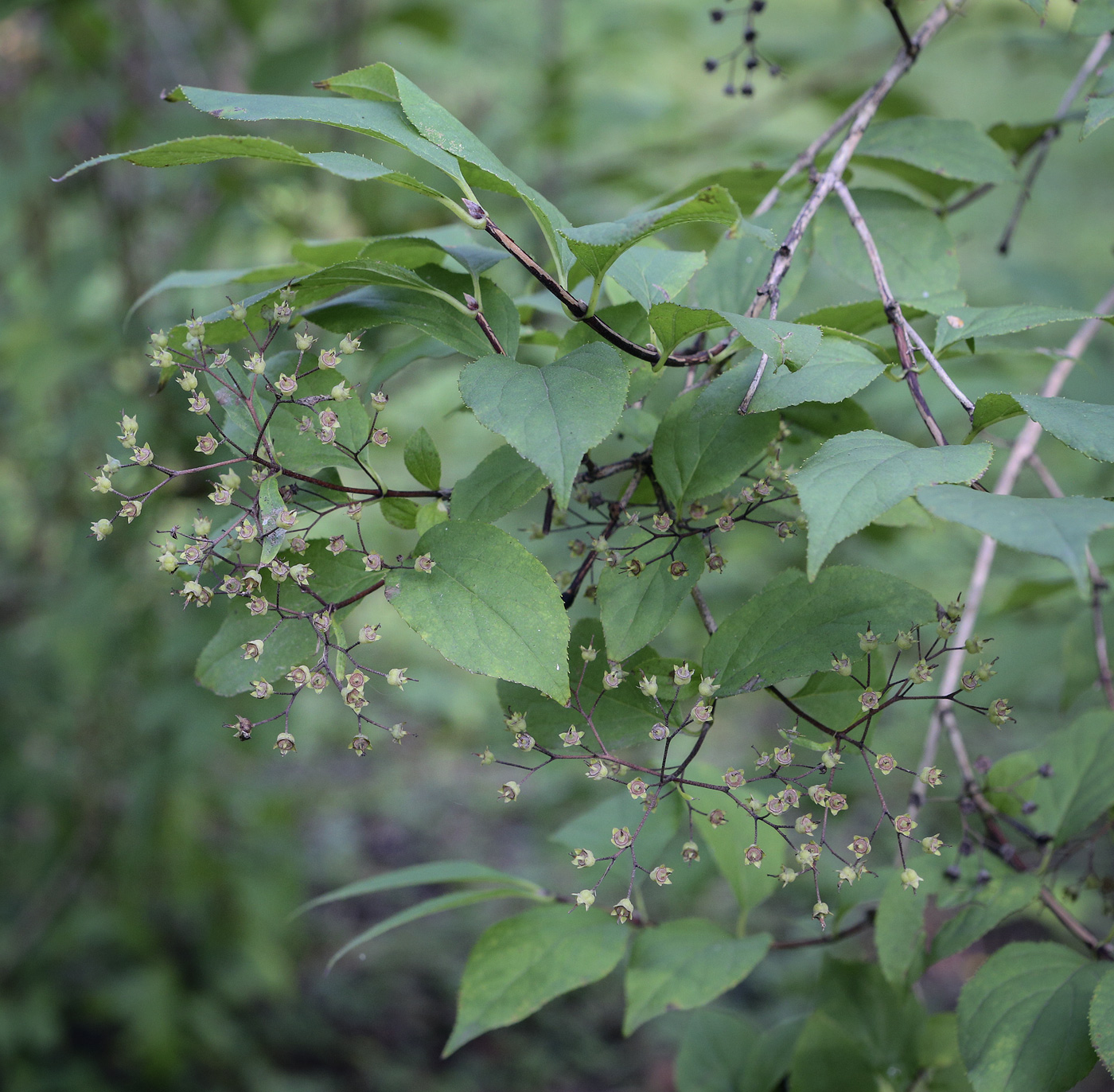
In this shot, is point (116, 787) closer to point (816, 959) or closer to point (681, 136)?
point (816, 959)

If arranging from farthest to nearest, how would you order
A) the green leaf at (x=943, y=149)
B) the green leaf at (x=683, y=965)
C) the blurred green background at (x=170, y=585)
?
the blurred green background at (x=170, y=585) < the green leaf at (x=943, y=149) < the green leaf at (x=683, y=965)

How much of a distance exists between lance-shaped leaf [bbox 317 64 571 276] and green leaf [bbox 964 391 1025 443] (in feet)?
0.96

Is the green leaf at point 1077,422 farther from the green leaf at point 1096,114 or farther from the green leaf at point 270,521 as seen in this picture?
the green leaf at point 270,521

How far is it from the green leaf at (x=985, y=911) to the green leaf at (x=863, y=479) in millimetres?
420

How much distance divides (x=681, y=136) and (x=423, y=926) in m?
2.86

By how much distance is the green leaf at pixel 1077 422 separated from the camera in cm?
52

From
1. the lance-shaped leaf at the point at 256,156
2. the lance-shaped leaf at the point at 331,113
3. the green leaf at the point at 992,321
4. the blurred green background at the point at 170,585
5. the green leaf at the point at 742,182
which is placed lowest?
the blurred green background at the point at 170,585

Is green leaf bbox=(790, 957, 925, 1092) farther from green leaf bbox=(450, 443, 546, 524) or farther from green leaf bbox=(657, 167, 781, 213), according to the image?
green leaf bbox=(657, 167, 781, 213)

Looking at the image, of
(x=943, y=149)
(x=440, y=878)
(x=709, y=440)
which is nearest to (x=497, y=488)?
(x=709, y=440)

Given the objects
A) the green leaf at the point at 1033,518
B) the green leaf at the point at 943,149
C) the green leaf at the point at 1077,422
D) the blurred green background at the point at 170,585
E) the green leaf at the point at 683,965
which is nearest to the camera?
the green leaf at the point at 1033,518

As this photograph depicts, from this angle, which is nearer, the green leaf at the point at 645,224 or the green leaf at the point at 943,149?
the green leaf at the point at 645,224

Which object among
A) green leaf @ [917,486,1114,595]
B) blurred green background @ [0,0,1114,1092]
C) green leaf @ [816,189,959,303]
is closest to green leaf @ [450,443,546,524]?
green leaf @ [917,486,1114,595]

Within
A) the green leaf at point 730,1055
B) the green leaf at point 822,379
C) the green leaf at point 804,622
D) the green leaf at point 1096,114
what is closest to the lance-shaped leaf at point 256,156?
the green leaf at point 822,379

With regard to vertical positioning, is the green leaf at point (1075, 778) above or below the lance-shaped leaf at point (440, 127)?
below
